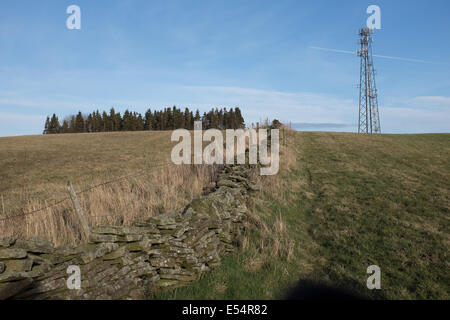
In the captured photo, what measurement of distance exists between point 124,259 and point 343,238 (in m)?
5.85

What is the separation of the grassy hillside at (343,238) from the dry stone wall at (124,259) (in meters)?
0.36

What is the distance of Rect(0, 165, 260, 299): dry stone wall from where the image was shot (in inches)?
127

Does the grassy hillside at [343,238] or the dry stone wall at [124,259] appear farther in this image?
the grassy hillside at [343,238]

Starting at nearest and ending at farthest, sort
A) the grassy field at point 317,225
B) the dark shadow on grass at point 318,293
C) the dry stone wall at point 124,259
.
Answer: the dry stone wall at point 124,259
the dark shadow on grass at point 318,293
the grassy field at point 317,225

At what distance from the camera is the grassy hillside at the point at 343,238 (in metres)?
4.94

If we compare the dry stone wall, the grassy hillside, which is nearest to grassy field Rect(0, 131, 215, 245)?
the dry stone wall

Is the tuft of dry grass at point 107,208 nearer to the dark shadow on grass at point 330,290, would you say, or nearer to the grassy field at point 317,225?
the grassy field at point 317,225

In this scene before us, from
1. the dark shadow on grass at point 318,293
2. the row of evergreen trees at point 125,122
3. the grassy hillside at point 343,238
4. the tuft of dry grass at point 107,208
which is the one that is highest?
the row of evergreen trees at point 125,122

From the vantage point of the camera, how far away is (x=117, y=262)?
4.01 metres

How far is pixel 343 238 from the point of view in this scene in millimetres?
7172

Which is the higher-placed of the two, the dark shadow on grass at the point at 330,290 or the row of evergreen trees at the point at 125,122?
the row of evergreen trees at the point at 125,122

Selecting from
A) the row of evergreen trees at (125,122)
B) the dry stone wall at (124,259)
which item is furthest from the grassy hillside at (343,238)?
the row of evergreen trees at (125,122)
